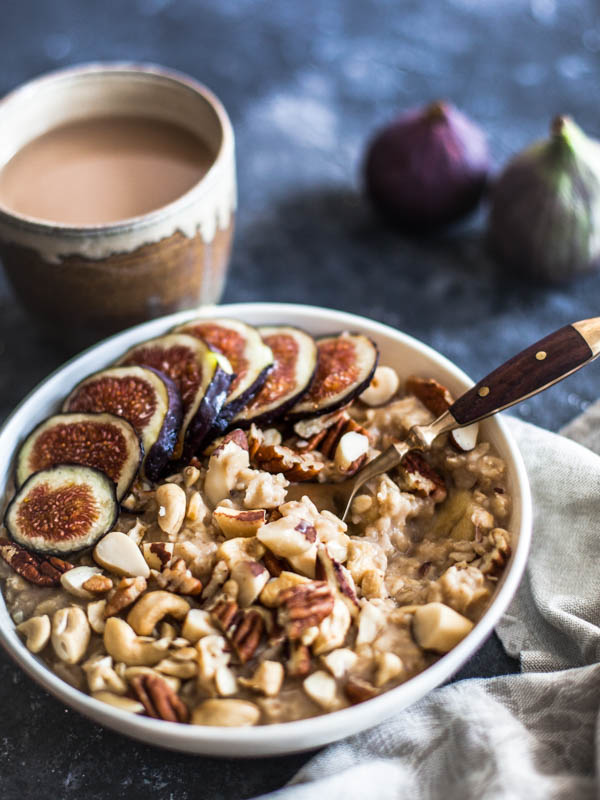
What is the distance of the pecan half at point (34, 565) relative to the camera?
86.7 inches

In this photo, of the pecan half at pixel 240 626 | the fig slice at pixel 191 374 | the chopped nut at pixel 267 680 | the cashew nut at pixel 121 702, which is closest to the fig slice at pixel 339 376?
the fig slice at pixel 191 374

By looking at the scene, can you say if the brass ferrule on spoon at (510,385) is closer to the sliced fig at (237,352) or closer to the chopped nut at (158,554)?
the sliced fig at (237,352)

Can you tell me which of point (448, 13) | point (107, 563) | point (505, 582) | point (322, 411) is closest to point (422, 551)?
point (505, 582)

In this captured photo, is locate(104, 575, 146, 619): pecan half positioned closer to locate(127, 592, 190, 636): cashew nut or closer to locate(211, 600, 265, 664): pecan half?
locate(127, 592, 190, 636): cashew nut

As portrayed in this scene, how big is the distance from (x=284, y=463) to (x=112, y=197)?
1253 millimetres

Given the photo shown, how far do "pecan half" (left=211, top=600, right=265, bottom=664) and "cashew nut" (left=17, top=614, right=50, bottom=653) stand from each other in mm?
407

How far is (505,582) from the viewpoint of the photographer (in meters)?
2.11

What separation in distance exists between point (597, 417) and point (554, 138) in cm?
110

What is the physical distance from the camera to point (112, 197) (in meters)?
3.00

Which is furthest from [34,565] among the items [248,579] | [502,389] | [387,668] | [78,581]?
[502,389]

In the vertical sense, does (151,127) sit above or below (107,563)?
above

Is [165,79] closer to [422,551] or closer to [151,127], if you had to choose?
[151,127]

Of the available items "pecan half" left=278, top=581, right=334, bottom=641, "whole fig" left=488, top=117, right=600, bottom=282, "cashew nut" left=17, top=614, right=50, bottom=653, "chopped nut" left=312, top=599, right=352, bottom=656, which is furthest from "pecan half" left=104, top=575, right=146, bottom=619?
"whole fig" left=488, top=117, right=600, bottom=282

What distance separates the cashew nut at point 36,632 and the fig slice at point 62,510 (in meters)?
0.21
